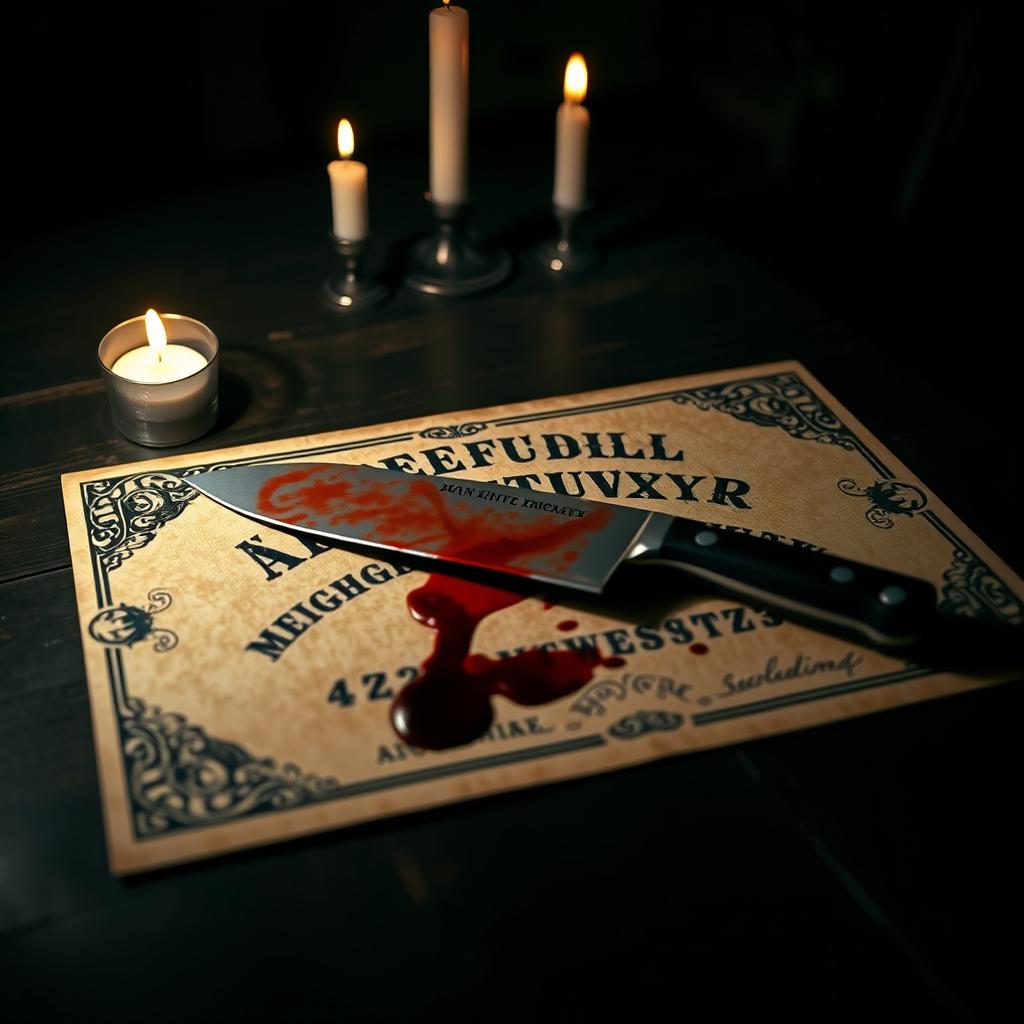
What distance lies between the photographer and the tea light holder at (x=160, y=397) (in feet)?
2.48

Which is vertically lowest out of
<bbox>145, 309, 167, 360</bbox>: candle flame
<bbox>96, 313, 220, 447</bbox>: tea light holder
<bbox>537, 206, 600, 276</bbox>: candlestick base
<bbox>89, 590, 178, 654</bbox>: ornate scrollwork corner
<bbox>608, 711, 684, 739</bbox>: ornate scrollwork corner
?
<bbox>608, 711, 684, 739</bbox>: ornate scrollwork corner

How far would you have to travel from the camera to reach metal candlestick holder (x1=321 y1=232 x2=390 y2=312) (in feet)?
3.12

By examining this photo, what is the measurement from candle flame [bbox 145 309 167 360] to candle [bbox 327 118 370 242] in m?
0.21

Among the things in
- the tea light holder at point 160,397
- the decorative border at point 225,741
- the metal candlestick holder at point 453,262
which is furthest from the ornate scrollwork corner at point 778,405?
the tea light holder at point 160,397

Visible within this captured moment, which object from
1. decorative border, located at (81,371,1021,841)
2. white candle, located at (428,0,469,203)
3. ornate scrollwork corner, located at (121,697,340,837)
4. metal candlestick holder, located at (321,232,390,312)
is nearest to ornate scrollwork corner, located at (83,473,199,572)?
decorative border, located at (81,371,1021,841)

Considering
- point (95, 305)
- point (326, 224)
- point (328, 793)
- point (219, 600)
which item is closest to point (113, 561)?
point (219, 600)

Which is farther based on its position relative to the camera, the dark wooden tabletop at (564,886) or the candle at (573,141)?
the candle at (573,141)

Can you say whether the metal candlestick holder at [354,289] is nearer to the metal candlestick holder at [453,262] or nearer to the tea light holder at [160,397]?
the metal candlestick holder at [453,262]

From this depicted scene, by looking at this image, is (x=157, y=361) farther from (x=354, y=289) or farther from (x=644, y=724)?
(x=644, y=724)

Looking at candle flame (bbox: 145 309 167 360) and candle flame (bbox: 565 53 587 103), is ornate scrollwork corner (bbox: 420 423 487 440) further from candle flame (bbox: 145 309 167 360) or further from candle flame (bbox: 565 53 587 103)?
candle flame (bbox: 565 53 587 103)

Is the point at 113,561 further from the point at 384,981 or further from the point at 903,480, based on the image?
the point at 903,480

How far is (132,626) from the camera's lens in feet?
2.09

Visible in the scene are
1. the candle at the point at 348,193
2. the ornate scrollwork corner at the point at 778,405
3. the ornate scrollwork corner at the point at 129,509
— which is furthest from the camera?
the candle at the point at 348,193

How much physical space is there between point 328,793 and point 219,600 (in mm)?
160
